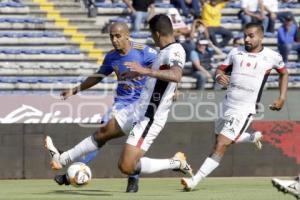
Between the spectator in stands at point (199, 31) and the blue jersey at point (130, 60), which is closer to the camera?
the blue jersey at point (130, 60)

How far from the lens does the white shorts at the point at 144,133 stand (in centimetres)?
1215

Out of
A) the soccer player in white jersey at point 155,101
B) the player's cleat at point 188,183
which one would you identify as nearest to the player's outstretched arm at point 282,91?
the player's cleat at point 188,183

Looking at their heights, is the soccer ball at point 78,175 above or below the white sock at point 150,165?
below

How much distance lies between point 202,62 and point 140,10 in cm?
A: 213

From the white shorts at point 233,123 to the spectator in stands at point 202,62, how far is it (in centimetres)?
803

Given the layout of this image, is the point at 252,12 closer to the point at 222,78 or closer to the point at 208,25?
the point at 208,25

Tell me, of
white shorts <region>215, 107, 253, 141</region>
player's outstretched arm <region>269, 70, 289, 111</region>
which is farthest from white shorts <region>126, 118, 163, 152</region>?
player's outstretched arm <region>269, 70, 289, 111</region>

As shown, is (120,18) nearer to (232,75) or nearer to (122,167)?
(232,75)

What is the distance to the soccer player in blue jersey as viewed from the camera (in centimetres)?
1300

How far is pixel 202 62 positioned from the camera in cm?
2211

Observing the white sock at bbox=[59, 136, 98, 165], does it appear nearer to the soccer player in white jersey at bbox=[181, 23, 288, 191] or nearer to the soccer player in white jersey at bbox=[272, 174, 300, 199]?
the soccer player in white jersey at bbox=[181, 23, 288, 191]

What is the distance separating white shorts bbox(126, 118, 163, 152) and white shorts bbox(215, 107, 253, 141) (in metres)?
1.39

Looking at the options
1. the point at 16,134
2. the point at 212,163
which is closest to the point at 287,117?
the point at 16,134

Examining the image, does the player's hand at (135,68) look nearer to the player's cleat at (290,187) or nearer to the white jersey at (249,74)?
the player's cleat at (290,187)
